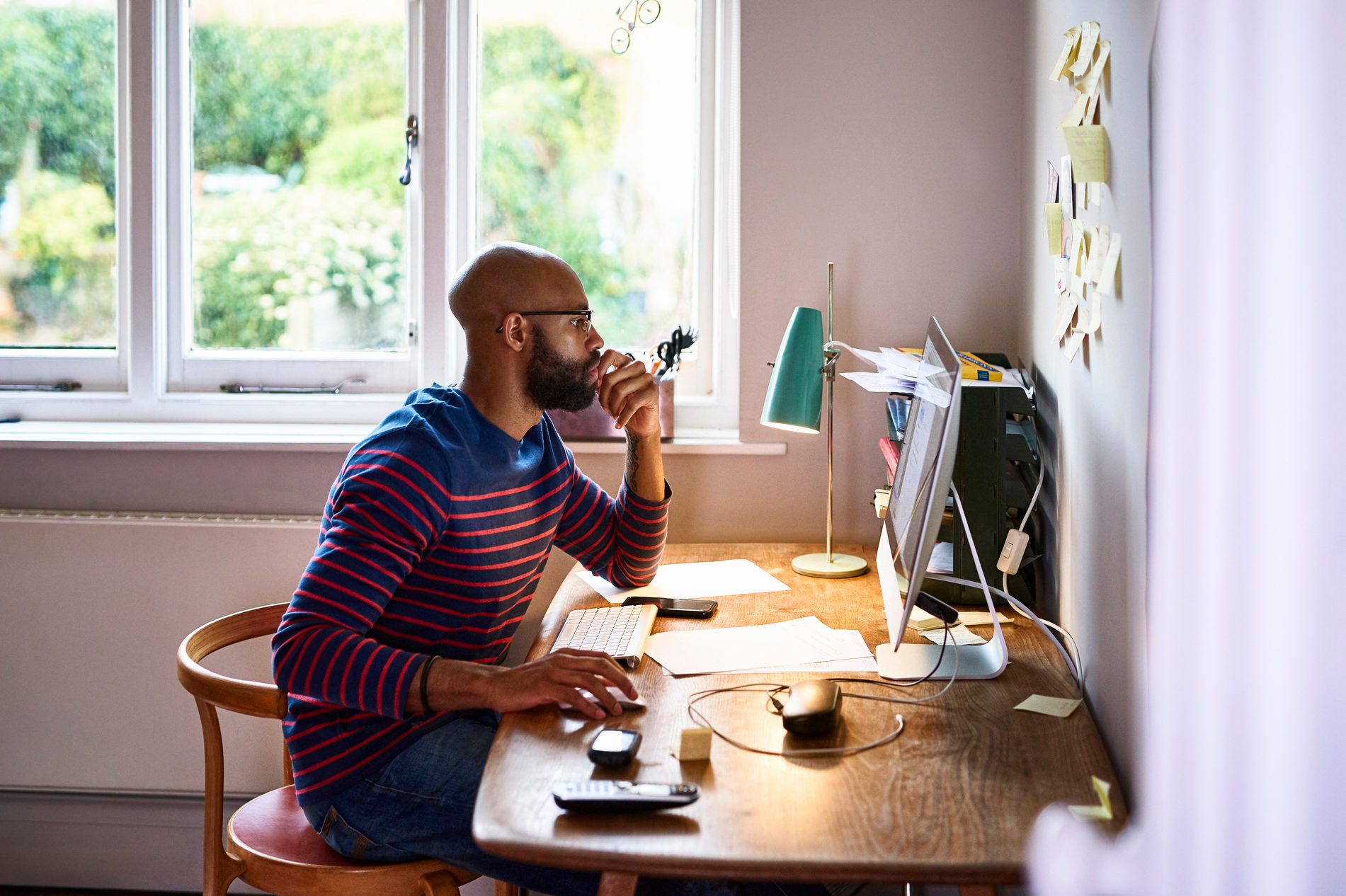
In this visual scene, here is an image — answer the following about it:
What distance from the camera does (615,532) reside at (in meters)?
1.87

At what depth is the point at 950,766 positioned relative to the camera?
3.56 ft

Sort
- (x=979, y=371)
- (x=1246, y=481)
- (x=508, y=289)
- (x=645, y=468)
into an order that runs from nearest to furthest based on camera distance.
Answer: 1. (x=1246, y=481)
2. (x=508, y=289)
3. (x=979, y=371)
4. (x=645, y=468)

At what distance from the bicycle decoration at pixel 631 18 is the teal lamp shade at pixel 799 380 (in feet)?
3.06

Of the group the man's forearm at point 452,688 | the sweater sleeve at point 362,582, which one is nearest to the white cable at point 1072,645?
the man's forearm at point 452,688

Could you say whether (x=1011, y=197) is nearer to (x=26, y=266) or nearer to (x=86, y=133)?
(x=86, y=133)

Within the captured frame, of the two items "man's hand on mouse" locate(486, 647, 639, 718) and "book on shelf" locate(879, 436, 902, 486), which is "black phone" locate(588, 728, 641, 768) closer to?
"man's hand on mouse" locate(486, 647, 639, 718)

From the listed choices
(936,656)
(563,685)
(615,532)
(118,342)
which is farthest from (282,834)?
(118,342)

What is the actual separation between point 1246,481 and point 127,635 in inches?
89.6

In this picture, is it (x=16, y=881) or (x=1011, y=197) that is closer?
(x=1011, y=197)

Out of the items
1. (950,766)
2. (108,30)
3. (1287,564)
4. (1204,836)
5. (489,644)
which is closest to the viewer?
(1287,564)

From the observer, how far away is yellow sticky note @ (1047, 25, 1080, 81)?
1.48m

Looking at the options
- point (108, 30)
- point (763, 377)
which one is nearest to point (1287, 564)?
point (763, 377)

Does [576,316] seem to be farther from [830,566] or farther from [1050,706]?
[1050,706]

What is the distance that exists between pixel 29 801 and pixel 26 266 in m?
1.29
